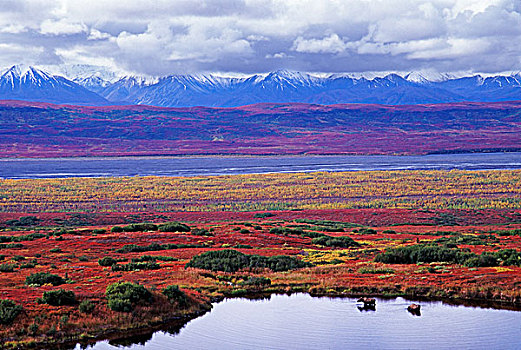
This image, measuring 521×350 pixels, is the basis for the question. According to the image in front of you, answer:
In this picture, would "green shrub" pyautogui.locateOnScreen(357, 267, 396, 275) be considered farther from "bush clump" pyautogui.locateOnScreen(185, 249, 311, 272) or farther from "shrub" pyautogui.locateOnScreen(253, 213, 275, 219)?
"shrub" pyautogui.locateOnScreen(253, 213, 275, 219)

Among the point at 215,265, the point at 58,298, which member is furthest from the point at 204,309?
the point at 215,265

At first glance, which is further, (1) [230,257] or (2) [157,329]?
(1) [230,257]

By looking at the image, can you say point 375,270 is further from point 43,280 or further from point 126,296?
point 43,280

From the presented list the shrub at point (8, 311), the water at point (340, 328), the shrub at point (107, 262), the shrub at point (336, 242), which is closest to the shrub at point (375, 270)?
the water at point (340, 328)

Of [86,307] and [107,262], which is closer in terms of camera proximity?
[86,307]

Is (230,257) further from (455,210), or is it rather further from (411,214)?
(455,210)

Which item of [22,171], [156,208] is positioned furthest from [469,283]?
[22,171]

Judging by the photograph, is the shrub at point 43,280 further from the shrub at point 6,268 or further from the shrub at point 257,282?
the shrub at point 257,282
